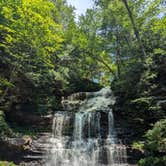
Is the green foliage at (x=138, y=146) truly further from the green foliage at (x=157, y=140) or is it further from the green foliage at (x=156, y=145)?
the green foliage at (x=157, y=140)

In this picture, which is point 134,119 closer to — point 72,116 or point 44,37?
point 72,116

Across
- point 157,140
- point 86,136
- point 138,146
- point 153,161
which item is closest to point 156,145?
point 157,140

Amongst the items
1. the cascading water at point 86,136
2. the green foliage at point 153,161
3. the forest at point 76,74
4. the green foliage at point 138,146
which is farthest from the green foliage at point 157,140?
the cascading water at point 86,136

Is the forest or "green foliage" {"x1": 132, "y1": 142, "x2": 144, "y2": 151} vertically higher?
the forest

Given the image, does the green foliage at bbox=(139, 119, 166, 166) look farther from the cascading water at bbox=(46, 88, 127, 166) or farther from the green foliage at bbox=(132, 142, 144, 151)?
the cascading water at bbox=(46, 88, 127, 166)

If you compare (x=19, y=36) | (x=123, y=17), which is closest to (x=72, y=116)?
(x=19, y=36)

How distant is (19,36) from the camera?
11.4m

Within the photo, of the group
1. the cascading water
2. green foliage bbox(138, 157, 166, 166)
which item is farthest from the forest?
the cascading water

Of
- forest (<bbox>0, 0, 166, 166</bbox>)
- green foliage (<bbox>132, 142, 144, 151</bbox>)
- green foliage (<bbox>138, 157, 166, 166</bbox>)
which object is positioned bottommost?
green foliage (<bbox>138, 157, 166, 166</bbox>)

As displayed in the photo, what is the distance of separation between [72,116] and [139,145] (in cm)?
448

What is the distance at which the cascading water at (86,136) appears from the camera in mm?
10242

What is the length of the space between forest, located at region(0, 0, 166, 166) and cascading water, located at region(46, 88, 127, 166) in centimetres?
55

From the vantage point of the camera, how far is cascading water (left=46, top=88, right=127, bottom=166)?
10.2 m

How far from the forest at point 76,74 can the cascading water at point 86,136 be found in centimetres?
55
